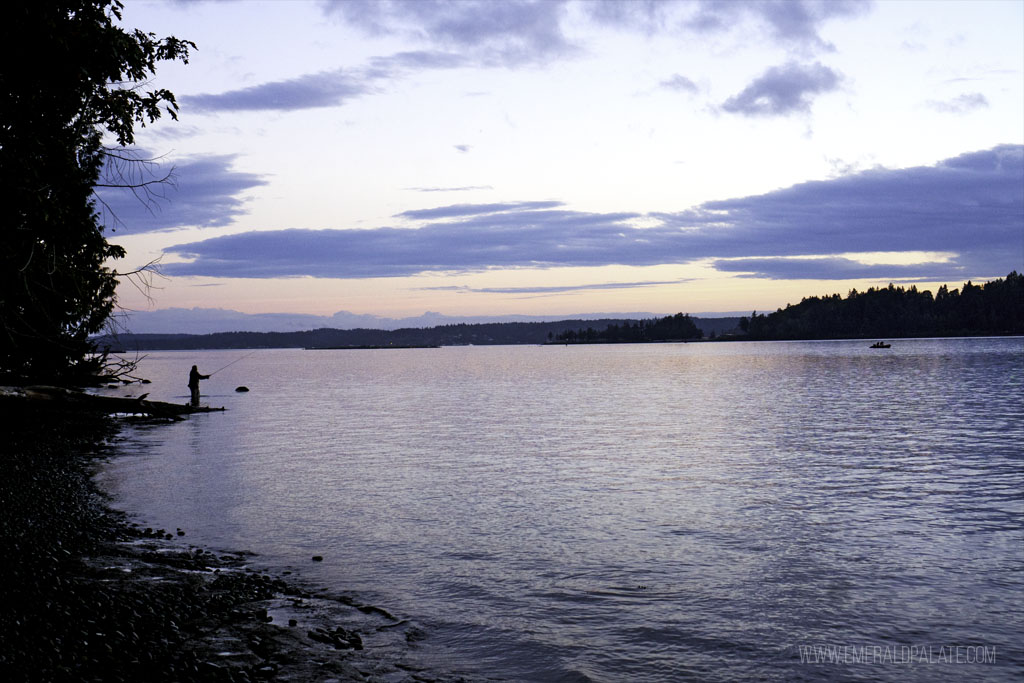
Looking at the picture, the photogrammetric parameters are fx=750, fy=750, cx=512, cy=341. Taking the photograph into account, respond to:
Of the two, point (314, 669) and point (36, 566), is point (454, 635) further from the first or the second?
point (36, 566)

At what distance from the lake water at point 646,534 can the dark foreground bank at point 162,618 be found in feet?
3.22

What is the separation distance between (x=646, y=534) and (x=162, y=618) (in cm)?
1116

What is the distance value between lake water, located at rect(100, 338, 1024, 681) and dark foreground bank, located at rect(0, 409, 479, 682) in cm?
98

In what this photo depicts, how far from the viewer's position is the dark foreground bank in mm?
9688

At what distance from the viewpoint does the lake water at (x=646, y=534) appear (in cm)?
1161

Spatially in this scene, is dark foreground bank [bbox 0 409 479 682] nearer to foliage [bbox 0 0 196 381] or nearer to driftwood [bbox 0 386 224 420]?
foliage [bbox 0 0 196 381]

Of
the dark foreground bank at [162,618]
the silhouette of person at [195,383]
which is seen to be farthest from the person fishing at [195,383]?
the dark foreground bank at [162,618]

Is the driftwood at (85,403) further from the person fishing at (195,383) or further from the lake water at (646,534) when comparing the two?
the lake water at (646,534)

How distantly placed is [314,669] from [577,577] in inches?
251

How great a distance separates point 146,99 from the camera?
66.7 feet

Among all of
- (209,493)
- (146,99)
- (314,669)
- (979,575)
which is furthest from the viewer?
(209,493)

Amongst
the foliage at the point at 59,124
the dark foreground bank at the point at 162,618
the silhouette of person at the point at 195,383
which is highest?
the foliage at the point at 59,124

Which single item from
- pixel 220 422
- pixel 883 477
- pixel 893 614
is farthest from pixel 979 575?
pixel 220 422

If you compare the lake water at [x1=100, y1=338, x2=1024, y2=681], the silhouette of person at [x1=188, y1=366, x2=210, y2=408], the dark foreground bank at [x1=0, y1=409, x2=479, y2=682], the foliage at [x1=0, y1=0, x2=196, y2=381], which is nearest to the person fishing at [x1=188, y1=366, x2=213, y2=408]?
the silhouette of person at [x1=188, y1=366, x2=210, y2=408]
